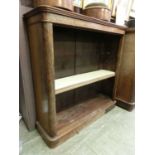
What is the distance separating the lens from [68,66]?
48.3 inches

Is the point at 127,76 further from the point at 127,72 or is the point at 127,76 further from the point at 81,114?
the point at 81,114

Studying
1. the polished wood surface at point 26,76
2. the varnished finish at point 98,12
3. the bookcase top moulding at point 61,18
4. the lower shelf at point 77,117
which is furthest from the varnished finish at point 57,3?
the lower shelf at point 77,117

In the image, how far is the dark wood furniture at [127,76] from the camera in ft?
4.39

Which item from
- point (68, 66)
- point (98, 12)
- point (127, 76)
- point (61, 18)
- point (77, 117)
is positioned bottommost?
point (77, 117)

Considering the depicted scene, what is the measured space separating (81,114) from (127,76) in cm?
69

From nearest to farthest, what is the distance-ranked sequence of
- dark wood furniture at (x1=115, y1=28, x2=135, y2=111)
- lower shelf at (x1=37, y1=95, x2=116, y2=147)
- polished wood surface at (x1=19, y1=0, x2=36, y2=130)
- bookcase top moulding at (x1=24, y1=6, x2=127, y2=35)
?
bookcase top moulding at (x1=24, y1=6, x2=127, y2=35)
polished wood surface at (x1=19, y1=0, x2=36, y2=130)
lower shelf at (x1=37, y1=95, x2=116, y2=147)
dark wood furniture at (x1=115, y1=28, x2=135, y2=111)

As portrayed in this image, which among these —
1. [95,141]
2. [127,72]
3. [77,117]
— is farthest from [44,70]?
[127,72]

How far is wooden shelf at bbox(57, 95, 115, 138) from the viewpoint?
3.55 ft

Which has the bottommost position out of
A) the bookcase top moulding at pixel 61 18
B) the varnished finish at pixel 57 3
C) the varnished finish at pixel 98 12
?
the bookcase top moulding at pixel 61 18

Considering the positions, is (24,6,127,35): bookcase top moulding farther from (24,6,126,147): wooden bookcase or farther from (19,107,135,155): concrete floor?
(19,107,135,155): concrete floor

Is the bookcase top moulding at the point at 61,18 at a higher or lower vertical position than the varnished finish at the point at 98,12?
lower

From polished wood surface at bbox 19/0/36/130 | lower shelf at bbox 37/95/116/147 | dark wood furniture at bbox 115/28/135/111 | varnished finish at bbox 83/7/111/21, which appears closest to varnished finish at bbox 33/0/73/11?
polished wood surface at bbox 19/0/36/130

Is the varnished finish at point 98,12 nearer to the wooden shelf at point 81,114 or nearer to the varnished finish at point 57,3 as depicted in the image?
the varnished finish at point 57,3

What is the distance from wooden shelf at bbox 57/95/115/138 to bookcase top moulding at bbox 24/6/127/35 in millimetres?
819
